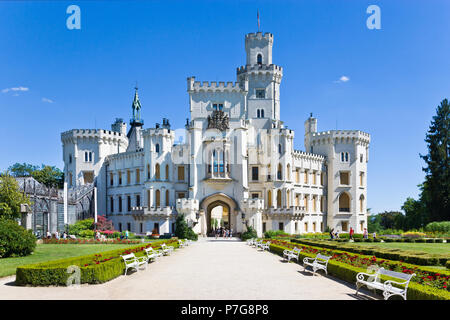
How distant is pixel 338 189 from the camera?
225 feet

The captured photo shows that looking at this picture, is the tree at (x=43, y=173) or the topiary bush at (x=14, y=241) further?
the tree at (x=43, y=173)

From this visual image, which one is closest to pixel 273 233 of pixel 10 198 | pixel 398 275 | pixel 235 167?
pixel 235 167

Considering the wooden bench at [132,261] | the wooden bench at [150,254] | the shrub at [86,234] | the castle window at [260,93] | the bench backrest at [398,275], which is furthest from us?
the castle window at [260,93]

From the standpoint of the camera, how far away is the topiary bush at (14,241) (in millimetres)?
24675

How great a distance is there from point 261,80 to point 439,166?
2728 centimetres

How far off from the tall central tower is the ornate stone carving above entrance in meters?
6.10

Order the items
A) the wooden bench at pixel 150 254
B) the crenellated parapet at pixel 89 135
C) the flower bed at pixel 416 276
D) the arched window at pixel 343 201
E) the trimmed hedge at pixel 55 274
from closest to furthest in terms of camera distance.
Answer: the flower bed at pixel 416 276 < the trimmed hedge at pixel 55 274 < the wooden bench at pixel 150 254 < the crenellated parapet at pixel 89 135 < the arched window at pixel 343 201

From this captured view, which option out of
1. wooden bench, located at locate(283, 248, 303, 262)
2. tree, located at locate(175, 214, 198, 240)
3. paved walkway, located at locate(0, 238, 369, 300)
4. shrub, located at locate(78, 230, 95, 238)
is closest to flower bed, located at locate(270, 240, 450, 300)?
paved walkway, located at locate(0, 238, 369, 300)

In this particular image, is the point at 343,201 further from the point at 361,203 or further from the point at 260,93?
the point at 260,93

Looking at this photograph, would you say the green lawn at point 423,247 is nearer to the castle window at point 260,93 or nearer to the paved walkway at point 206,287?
the paved walkway at point 206,287

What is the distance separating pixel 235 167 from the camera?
195ft

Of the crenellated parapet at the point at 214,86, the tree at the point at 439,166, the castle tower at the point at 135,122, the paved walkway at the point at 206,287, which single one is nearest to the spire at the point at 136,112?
the castle tower at the point at 135,122

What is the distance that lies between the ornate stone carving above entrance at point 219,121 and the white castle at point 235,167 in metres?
0.13

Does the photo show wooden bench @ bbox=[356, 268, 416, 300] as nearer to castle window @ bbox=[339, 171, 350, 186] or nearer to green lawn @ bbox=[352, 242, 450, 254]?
green lawn @ bbox=[352, 242, 450, 254]
